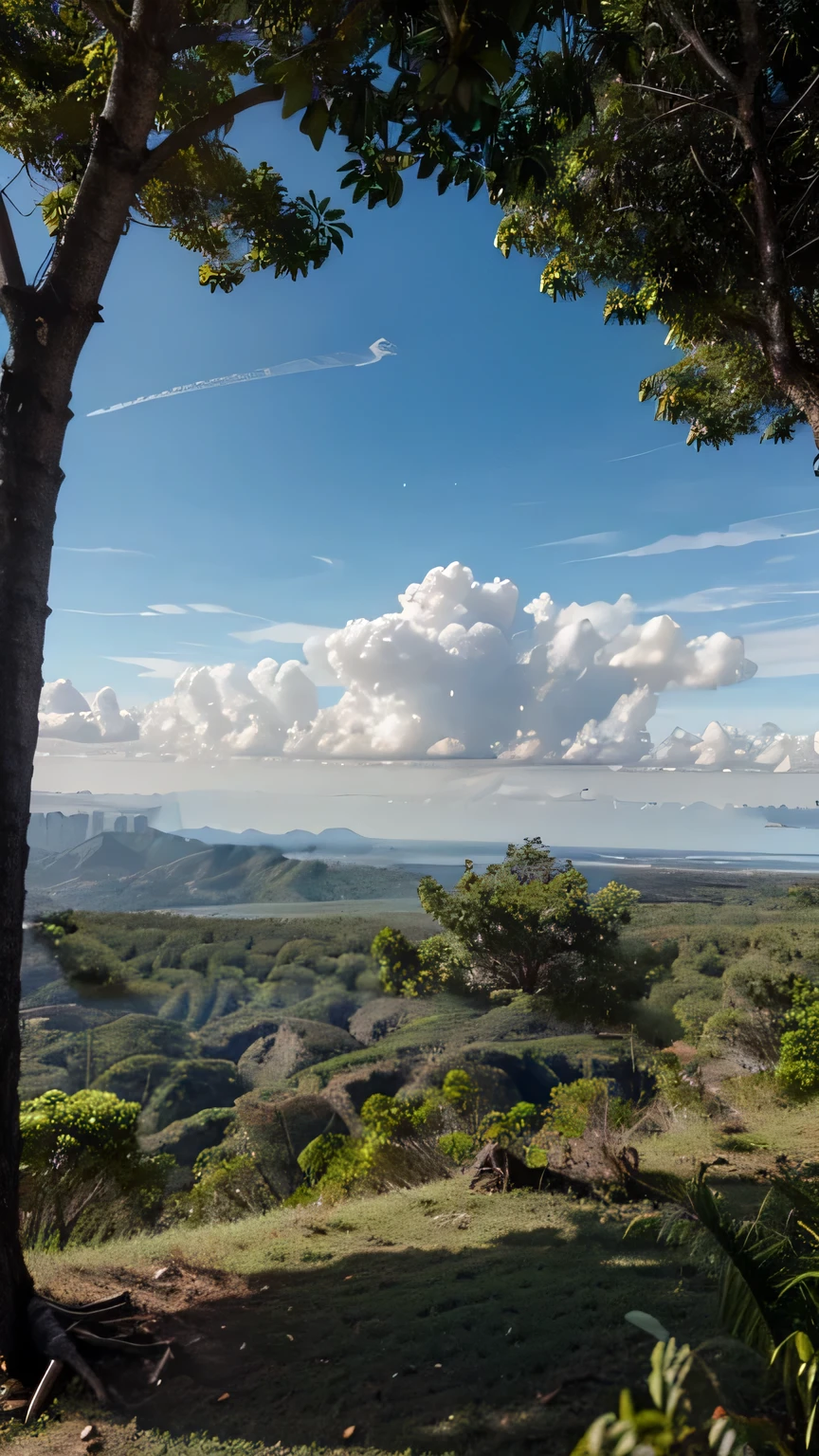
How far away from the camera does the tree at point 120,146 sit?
2045mm

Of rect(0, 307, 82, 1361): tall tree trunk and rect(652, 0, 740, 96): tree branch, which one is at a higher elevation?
rect(652, 0, 740, 96): tree branch

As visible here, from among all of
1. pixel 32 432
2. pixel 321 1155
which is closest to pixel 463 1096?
pixel 321 1155

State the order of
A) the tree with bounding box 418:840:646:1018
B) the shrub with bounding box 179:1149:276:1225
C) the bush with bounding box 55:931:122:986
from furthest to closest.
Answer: the bush with bounding box 55:931:122:986 < the tree with bounding box 418:840:646:1018 < the shrub with bounding box 179:1149:276:1225

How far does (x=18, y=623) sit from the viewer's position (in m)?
2.88

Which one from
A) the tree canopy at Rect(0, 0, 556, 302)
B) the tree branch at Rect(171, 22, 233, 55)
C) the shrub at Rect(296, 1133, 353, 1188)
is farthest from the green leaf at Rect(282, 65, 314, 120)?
the shrub at Rect(296, 1133, 353, 1188)

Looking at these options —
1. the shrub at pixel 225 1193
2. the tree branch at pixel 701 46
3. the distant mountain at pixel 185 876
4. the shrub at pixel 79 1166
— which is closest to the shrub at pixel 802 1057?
the distant mountain at pixel 185 876

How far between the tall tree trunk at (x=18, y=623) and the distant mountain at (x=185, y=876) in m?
7.08

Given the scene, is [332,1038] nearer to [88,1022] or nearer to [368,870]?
[368,870]

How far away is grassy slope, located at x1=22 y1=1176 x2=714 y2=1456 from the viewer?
7.09ft

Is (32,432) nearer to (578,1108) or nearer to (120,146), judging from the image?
(120,146)

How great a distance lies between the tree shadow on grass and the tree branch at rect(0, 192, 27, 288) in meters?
4.49

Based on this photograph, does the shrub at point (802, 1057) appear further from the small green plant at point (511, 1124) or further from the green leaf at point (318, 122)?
the green leaf at point (318, 122)

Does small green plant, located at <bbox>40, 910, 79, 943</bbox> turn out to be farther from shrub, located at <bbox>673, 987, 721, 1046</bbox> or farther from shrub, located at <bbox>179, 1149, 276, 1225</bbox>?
shrub, located at <bbox>673, 987, 721, 1046</bbox>

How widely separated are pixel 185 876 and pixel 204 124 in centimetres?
897
